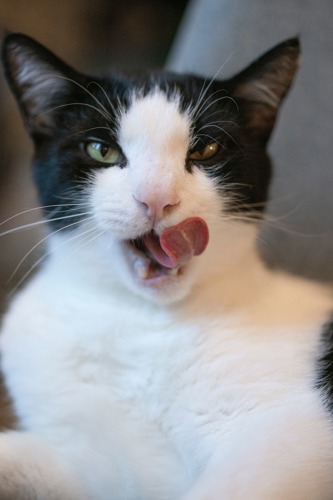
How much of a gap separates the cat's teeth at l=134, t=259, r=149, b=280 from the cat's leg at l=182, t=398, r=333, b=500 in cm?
28

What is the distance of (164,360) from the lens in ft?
3.17

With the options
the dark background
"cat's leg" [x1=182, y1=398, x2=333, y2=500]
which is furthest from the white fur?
the dark background

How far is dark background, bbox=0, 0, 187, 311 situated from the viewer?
4.92 ft

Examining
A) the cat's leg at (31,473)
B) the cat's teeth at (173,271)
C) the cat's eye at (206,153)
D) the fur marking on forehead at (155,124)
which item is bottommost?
the cat's leg at (31,473)

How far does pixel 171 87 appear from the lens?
1.02m

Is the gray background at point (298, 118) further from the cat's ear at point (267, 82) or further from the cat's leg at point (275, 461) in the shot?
the cat's leg at point (275, 461)

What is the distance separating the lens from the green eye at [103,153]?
944mm

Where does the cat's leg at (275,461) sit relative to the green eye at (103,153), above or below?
below

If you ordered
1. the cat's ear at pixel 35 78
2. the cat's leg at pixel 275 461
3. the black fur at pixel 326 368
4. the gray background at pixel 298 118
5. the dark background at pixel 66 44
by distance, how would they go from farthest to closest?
the dark background at pixel 66 44 → the gray background at pixel 298 118 → the cat's ear at pixel 35 78 → the black fur at pixel 326 368 → the cat's leg at pixel 275 461

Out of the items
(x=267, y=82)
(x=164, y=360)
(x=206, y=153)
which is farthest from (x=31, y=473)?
(x=267, y=82)

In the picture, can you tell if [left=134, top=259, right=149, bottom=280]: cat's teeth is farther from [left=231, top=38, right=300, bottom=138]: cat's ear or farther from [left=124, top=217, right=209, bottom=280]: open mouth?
[left=231, top=38, right=300, bottom=138]: cat's ear

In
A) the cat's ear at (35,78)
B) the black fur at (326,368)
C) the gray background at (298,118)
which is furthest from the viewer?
the gray background at (298,118)

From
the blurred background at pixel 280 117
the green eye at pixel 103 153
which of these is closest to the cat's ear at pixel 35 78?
the green eye at pixel 103 153

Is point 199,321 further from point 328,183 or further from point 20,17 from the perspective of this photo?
point 20,17
